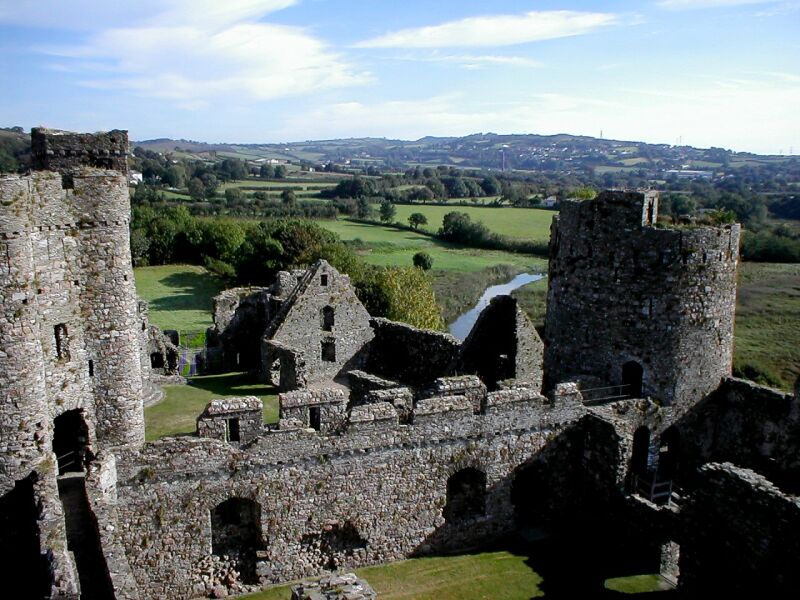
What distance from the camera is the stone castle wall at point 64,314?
13.6 meters

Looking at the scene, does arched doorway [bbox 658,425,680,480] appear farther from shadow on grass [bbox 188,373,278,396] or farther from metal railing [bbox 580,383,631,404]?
shadow on grass [bbox 188,373,278,396]

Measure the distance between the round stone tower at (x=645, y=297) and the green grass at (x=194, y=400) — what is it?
438 inches

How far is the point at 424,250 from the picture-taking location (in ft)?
279

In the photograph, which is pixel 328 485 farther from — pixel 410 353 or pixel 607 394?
pixel 410 353

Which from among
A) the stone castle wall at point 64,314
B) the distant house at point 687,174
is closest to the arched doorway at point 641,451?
the stone castle wall at point 64,314

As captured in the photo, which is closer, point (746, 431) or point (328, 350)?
point (746, 431)

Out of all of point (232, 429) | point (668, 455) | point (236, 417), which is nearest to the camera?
point (236, 417)

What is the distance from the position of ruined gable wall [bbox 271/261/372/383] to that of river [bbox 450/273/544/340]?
25.8m

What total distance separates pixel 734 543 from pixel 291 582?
29.7 feet

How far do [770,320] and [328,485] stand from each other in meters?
43.4

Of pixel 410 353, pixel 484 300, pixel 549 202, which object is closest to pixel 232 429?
pixel 410 353

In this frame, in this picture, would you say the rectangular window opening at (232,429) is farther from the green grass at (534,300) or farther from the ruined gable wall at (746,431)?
the green grass at (534,300)

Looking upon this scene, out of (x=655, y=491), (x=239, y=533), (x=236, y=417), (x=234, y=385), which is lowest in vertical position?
(x=234, y=385)

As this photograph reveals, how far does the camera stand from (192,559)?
14820 mm
